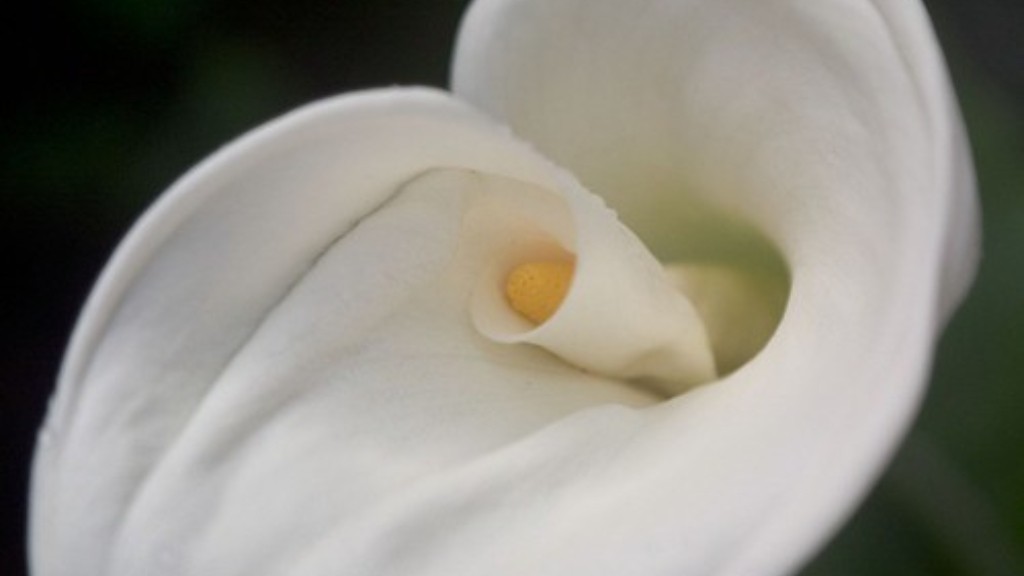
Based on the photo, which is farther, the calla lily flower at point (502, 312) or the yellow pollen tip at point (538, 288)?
the yellow pollen tip at point (538, 288)

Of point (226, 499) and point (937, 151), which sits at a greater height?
point (937, 151)

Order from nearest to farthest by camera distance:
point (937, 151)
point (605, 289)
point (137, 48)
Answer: point (937, 151) < point (605, 289) < point (137, 48)

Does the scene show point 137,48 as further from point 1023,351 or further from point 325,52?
point 1023,351

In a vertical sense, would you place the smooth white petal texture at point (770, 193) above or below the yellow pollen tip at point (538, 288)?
above

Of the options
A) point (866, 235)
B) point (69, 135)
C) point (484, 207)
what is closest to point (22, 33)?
point (69, 135)

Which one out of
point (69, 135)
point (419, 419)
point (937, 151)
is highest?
point (937, 151)
